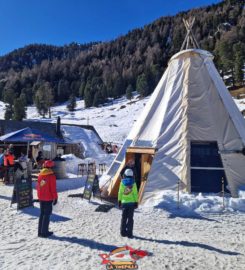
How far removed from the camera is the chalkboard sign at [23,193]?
1018 cm

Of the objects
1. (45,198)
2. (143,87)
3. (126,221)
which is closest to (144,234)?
(126,221)

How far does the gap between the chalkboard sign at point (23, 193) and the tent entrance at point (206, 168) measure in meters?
5.93

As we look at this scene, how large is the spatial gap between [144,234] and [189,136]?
526 centimetres

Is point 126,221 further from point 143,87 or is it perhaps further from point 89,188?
point 143,87

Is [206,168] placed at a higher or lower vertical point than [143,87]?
lower

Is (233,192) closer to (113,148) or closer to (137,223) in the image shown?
(137,223)

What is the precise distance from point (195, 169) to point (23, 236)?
6.61m

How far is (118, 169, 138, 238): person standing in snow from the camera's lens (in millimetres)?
7391

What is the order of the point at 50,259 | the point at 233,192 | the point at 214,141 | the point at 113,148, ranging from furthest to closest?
1. the point at 113,148
2. the point at 214,141
3. the point at 233,192
4. the point at 50,259

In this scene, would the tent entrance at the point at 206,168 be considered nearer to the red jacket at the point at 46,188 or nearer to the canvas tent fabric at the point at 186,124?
the canvas tent fabric at the point at 186,124

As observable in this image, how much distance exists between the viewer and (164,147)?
11.7 meters

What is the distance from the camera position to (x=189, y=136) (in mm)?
11719

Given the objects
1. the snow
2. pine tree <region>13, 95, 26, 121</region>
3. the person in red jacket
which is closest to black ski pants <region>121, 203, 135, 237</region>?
the snow

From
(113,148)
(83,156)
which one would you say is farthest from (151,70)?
(83,156)
